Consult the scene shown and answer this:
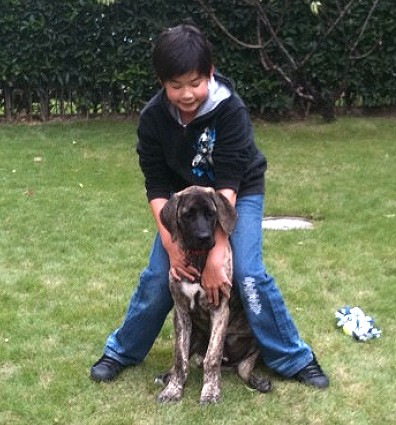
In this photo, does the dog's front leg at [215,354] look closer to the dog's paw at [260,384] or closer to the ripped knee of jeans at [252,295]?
the ripped knee of jeans at [252,295]

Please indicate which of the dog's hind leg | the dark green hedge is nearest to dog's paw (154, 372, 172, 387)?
the dog's hind leg

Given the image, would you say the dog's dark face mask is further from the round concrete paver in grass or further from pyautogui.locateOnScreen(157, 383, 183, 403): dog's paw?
the round concrete paver in grass

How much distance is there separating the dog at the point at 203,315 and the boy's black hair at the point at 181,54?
57 cm

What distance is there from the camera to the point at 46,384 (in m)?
3.96

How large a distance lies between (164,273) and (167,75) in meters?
1.03

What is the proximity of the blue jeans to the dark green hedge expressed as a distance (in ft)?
27.5

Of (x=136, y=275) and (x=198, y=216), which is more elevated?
(x=198, y=216)

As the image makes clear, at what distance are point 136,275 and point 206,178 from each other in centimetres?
201

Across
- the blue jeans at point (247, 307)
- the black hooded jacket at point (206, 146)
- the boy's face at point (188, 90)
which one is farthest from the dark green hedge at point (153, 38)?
the boy's face at point (188, 90)

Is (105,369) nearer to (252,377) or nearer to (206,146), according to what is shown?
(252,377)

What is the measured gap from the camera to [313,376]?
3.93 metres

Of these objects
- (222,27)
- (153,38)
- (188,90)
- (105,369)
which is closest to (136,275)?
(105,369)

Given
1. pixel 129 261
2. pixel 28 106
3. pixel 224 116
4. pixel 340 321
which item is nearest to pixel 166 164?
pixel 224 116

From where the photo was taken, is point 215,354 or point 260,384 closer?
point 215,354
